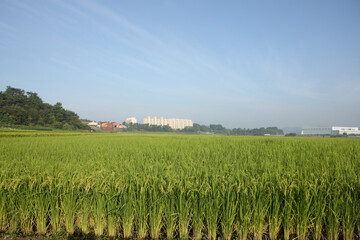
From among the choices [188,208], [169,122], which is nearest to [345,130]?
[169,122]

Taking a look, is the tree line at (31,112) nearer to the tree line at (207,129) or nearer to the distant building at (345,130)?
the tree line at (207,129)

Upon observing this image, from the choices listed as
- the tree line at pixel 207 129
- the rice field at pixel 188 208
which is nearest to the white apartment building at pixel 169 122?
the tree line at pixel 207 129

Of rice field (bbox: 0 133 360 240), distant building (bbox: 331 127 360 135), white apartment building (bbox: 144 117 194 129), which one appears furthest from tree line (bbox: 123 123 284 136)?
rice field (bbox: 0 133 360 240)

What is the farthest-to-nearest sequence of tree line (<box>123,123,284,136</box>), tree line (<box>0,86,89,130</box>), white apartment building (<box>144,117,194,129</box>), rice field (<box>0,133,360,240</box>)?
1. white apartment building (<box>144,117,194,129</box>)
2. tree line (<box>123,123,284,136</box>)
3. tree line (<box>0,86,89,130</box>)
4. rice field (<box>0,133,360,240</box>)

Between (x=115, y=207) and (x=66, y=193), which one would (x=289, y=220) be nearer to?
(x=115, y=207)

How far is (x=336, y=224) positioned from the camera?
2.24m

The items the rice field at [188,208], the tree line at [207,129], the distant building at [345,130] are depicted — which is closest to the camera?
the rice field at [188,208]

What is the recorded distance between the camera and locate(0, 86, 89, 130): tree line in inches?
1458

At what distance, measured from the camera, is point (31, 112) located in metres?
42.7

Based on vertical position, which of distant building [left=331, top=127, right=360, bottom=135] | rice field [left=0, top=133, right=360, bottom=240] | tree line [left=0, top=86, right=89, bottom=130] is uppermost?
tree line [left=0, top=86, right=89, bottom=130]

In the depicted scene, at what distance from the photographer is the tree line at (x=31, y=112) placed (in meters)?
37.0

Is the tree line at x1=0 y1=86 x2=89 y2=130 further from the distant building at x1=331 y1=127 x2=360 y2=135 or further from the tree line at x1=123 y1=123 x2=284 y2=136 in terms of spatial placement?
the distant building at x1=331 y1=127 x2=360 y2=135

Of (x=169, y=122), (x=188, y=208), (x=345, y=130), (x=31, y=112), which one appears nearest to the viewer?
(x=188, y=208)

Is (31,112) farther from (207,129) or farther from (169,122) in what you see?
(169,122)
